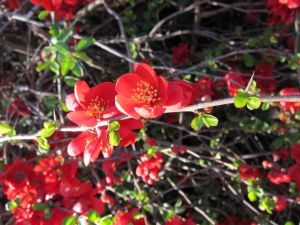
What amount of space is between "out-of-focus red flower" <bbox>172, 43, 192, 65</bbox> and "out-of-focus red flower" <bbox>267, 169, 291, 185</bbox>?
30.5 inches

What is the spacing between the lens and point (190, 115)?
2006 mm

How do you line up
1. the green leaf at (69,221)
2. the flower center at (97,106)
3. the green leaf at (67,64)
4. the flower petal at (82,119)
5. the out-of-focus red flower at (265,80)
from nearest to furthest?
the flower petal at (82,119), the flower center at (97,106), the green leaf at (69,221), the green leaf at (67,64), the out-of-focus red flower at (265,80)

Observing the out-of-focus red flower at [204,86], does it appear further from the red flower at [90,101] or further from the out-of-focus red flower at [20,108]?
the out-of-focus red flower at [20,108]

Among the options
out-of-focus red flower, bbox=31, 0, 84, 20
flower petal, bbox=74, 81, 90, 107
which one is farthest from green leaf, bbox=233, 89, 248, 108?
out-of-focus red flower, bbox=31, 0, 84, 20

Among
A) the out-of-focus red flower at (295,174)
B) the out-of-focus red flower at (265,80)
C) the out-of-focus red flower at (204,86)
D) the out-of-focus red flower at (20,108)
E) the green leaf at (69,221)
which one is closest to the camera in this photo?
the green leaf at (69,221)

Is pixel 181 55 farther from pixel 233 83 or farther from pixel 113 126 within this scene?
pixel 113 126

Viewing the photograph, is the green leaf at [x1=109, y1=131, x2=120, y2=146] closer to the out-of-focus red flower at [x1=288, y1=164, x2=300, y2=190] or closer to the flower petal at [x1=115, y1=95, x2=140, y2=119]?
the flower petal at [x1=115, y1=95, x2=140, y2=119]

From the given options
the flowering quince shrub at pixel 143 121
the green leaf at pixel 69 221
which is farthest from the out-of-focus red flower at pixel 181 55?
the green leaf at pixel 69 221

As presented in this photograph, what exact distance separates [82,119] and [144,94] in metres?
0.18

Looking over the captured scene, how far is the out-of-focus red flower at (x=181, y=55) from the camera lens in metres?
2.13

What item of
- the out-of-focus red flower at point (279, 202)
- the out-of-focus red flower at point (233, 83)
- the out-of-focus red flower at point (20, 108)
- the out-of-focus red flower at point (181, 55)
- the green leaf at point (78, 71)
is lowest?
the out-of-focus red flower at point (279, 202)

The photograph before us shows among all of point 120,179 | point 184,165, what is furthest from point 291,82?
point 120,179

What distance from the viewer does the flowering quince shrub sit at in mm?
1081

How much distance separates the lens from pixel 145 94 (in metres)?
1.07
